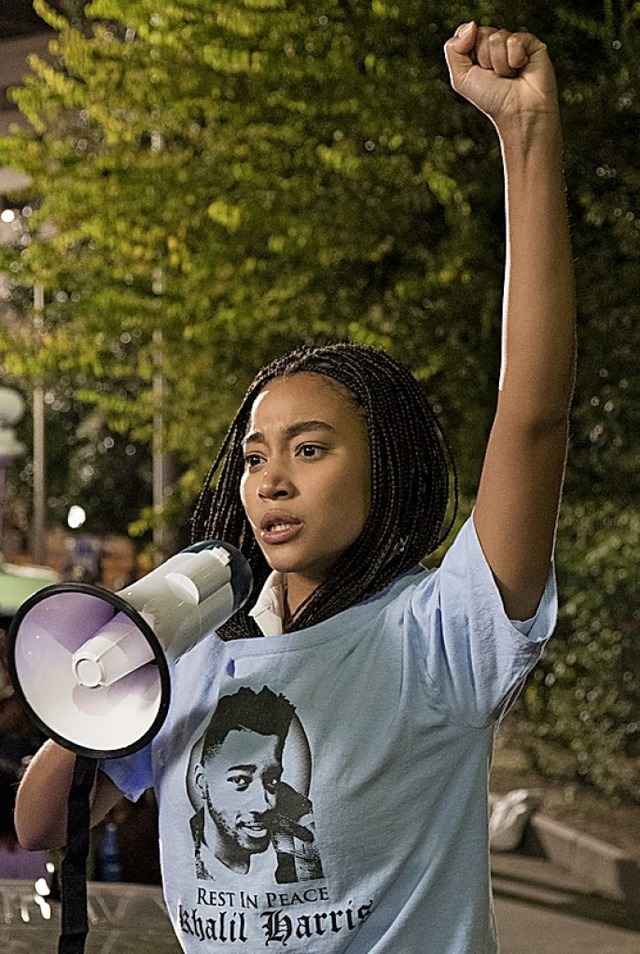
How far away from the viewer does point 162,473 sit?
266cm

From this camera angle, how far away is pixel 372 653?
728 millimetres

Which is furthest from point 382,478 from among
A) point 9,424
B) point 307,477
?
point 9,424

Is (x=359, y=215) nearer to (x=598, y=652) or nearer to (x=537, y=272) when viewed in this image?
(x=598, y=652)

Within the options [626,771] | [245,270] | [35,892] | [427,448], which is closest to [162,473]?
[245,270]

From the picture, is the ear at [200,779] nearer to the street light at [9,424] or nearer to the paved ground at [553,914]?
the paved ground at [553,914]

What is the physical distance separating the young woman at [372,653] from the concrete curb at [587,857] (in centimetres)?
164

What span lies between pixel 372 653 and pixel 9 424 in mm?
→ 2043

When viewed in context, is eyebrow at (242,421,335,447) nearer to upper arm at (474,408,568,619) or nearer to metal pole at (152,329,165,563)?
upper arm at (474,408,568,619)

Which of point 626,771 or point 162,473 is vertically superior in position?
point 162,473

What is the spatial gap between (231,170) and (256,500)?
1437mm

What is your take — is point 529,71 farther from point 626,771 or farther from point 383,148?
point 626,771

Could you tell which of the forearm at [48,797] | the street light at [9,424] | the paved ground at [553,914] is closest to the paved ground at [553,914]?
the paved ground at [553,914]

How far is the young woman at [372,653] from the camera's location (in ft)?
2.18

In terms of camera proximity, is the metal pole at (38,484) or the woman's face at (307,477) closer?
the woman's face at (307,477)
